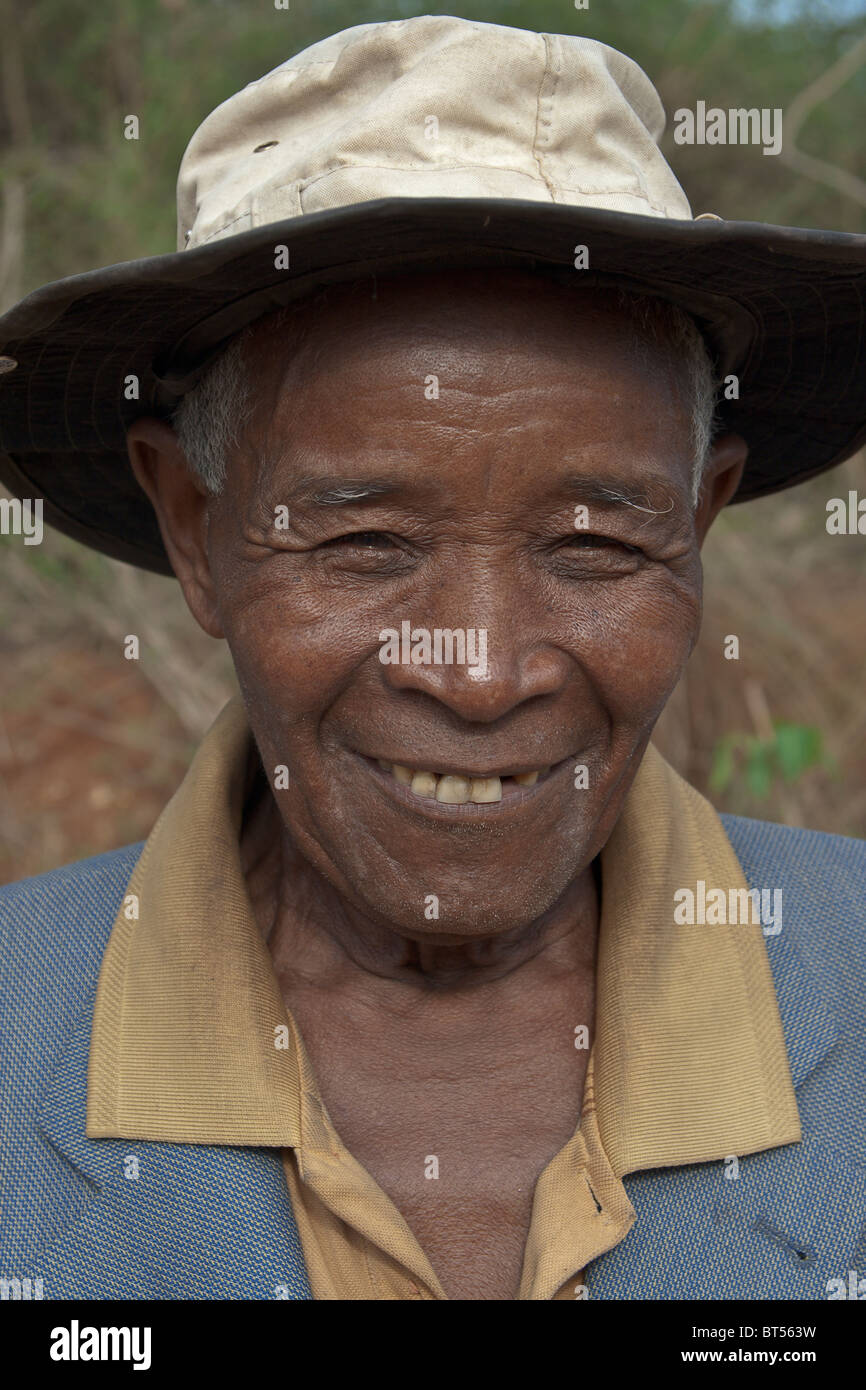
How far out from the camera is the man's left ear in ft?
6.59

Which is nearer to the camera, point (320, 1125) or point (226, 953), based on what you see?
point (320, 1125)

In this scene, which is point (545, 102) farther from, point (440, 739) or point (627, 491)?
point (440, 739)

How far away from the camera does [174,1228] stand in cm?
171

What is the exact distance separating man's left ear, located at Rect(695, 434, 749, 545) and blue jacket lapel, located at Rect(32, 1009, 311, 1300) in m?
1.13

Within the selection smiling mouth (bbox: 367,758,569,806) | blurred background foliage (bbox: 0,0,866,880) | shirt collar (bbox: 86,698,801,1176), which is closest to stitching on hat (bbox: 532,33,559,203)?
smiling mouth (bbox: 367,758,569,806)

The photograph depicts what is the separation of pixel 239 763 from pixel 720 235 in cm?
111

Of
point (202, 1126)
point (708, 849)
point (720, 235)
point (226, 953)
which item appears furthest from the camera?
point (708, 849)

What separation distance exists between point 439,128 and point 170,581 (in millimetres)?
4352

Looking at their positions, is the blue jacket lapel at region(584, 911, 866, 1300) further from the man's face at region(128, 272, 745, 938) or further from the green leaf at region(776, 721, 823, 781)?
the green leaf at region(776, 721, 823, 781)

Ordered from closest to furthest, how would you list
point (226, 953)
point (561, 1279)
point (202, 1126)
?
point (561, 1279), point (202, 1126), point (226, 953)

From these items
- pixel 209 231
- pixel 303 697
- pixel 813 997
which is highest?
pixel 209 231

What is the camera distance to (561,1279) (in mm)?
1626
